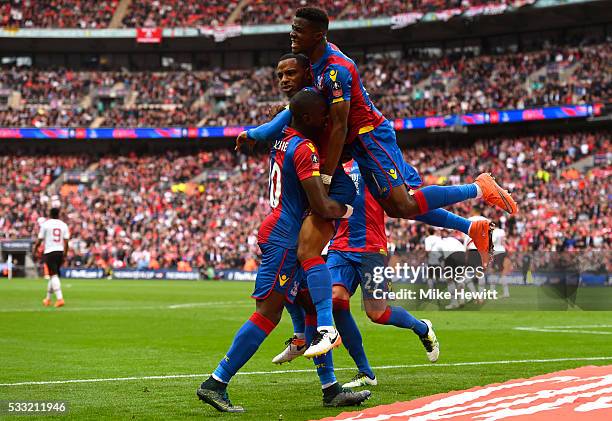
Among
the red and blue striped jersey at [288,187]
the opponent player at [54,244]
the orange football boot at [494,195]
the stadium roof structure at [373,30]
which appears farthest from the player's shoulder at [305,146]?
the stadium roof structure at [373,30]

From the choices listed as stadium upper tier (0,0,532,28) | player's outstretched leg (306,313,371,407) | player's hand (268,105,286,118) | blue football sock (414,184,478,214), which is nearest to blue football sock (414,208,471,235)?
blue football sock (414,184,478,214)

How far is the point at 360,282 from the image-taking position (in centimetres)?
885

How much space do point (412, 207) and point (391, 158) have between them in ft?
1.70

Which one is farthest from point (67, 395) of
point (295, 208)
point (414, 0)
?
point (414, 0)

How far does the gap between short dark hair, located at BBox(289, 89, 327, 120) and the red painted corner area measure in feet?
7.59

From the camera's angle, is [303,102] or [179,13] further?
[179,13]

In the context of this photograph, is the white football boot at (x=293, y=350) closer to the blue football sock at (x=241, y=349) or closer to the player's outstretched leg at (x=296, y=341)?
the player's outstretched leg at (x=296, y=341)

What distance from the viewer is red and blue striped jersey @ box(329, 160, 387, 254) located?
8984 millimetres

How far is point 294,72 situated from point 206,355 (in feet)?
17.2

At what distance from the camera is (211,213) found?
169 ft

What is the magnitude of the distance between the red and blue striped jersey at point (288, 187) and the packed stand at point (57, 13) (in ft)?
178

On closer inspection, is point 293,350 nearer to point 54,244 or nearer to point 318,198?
point 318,198

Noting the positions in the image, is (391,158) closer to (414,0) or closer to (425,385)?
(425,385)

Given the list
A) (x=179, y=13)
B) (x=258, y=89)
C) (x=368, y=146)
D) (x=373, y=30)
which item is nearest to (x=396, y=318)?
(x=368, y=146)
